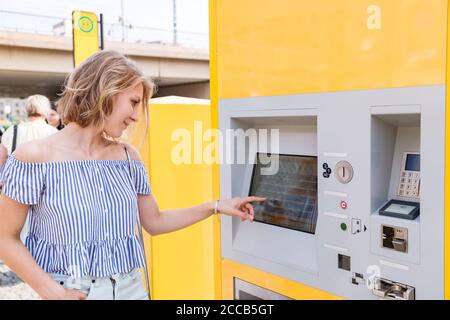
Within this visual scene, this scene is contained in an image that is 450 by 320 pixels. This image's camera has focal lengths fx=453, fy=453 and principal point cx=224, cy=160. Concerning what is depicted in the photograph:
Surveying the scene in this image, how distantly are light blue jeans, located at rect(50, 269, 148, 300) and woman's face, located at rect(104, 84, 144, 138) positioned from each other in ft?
1.64

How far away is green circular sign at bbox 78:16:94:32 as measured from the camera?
5102 millimetres

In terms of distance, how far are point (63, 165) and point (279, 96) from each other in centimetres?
86

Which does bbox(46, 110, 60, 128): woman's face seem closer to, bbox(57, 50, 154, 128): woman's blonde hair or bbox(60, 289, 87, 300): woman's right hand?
bbox(57, 50, 154, 128): woman's blonde hair

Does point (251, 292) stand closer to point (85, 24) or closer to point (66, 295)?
point (66, 295)

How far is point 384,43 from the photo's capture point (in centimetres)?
147

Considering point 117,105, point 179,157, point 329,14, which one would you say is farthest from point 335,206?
point 179,157

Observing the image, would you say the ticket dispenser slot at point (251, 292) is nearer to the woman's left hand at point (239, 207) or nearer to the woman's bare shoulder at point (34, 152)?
the woman's left hand at point (239, 207)

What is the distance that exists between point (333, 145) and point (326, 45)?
360mm

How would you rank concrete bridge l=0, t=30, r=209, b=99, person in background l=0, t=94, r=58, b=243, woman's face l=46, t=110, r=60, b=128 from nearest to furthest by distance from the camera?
person in background l=0, t=94, r=58, b=243
woman's face l=46, t=110, r=60, b=128
concrete bridge l=0, t=30, r=209, b=99

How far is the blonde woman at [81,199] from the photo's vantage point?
1.47 metres

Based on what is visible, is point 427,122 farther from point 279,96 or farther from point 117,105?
point 117,105

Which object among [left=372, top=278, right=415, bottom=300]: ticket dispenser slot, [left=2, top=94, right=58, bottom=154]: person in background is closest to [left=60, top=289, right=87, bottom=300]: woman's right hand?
[left=372, top=278, right=415, bottom=300]: ticket dispenser slot

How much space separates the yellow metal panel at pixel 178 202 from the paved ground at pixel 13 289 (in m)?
1.54

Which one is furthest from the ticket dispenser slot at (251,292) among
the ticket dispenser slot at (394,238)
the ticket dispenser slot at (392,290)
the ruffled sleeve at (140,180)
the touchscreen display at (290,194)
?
the ruffled sleeve at (140,180)
